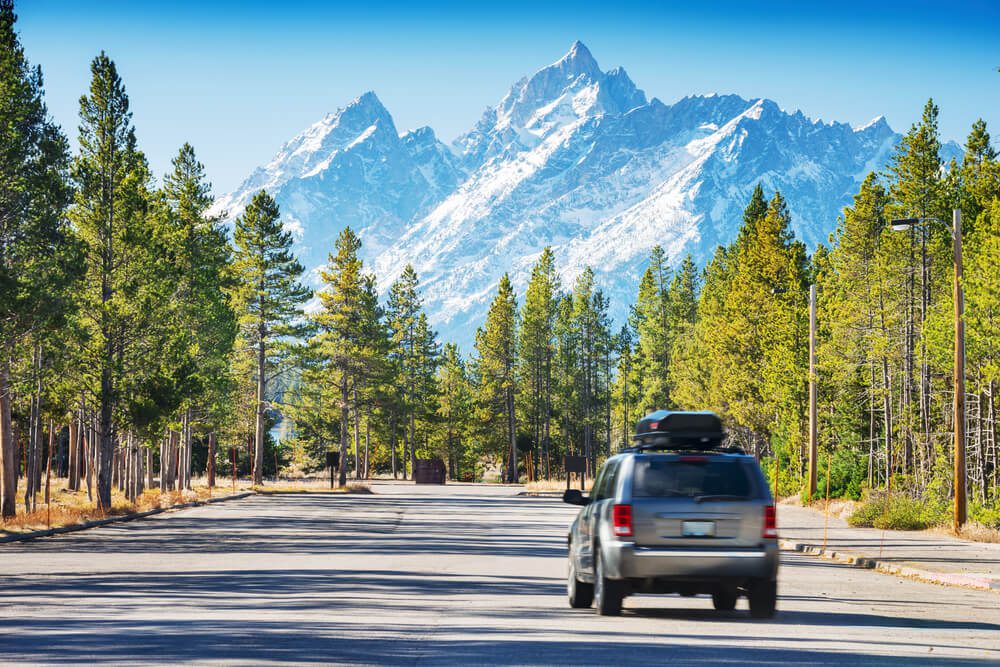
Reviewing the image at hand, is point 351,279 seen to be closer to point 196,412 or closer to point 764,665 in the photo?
point 196,412

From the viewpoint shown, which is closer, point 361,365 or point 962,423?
point 962,423

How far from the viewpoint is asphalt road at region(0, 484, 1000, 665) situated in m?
10.7

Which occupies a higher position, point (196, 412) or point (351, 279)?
point (351, 279)

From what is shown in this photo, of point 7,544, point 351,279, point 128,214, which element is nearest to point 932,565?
point 7,544

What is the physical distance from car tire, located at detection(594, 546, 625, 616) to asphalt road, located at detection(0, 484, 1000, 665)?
22 centimetres

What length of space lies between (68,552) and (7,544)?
13.1ft

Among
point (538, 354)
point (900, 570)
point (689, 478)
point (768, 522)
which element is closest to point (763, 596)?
point (768, 522)

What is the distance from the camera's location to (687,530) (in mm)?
13312

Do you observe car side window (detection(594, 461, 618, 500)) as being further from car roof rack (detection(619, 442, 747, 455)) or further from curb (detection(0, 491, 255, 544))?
curb (detection(0, 491, 255, 544))

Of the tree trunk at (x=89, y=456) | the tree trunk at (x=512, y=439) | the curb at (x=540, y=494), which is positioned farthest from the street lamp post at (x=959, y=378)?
the tree trunk at (x=512, y=439)

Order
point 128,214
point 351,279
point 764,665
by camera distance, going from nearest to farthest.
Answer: point 764,665 → point 128,214 → point 351,279

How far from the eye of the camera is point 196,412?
64812 mm

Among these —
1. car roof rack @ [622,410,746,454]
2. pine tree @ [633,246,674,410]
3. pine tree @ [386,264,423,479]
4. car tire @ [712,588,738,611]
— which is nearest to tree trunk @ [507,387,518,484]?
pine tree @ [386,264,423,479]

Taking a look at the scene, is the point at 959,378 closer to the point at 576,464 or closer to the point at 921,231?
the point at 921,231
